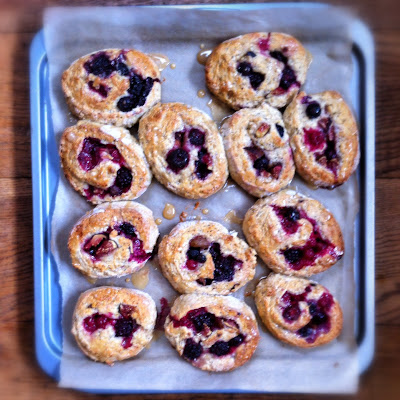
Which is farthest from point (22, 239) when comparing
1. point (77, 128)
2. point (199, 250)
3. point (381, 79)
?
point (381, 79)

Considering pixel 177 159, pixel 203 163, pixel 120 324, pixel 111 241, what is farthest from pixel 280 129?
pixel 120 324

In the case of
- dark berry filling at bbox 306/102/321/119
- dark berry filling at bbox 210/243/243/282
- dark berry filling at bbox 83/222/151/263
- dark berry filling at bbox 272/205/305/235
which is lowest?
dark berry filling at bbox 210/243/243/282

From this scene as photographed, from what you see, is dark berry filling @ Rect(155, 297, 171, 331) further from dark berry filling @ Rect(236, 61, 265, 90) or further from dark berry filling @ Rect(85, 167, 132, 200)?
dark berry filling @ Rect(236, 61, 265, 90)

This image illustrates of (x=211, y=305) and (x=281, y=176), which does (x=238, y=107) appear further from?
(x=211, y=305)

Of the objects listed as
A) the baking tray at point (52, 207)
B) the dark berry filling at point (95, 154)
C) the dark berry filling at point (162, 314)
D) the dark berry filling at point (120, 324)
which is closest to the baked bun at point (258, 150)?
the baking tray at point (52, 207)

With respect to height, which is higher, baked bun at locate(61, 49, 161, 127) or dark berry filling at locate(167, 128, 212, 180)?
baked bun at locate(61, 49, 161, 127)

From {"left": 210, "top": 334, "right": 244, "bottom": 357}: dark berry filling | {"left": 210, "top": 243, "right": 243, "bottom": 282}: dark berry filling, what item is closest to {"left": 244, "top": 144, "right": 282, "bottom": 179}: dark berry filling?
{"left": 210, "top": 243, "right": 243, "bottom": 282}: dark berry filling

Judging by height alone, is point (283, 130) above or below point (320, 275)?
above
